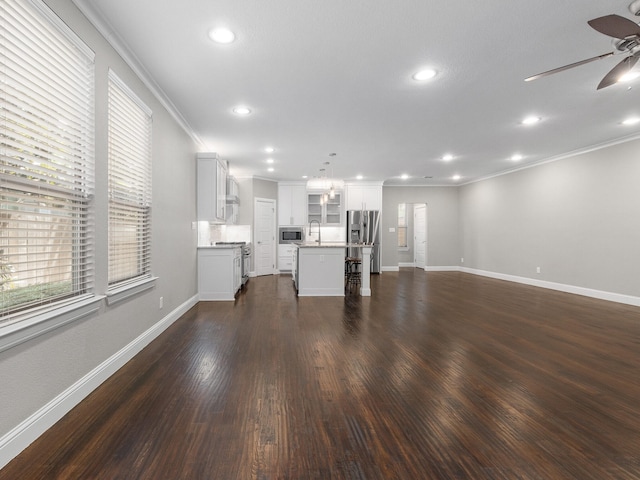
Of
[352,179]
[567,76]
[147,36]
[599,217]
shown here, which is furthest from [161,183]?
[599,217]

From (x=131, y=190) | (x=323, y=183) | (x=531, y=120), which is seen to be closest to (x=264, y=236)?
(x=323, y=183)

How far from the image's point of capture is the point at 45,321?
179 cm

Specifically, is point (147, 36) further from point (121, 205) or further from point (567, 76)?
point (567, 76)

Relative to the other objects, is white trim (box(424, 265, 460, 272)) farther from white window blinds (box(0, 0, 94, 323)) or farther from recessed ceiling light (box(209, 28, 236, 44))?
white window blinds (box(0, 0, 94, 323))

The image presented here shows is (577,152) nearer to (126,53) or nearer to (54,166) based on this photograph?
(126,53)

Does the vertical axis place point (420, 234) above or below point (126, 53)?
below

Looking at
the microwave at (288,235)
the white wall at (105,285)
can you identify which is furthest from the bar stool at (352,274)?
the white wall at (105,285)

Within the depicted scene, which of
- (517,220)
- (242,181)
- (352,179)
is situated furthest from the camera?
(352,179)

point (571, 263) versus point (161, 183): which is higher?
point (161, 183)

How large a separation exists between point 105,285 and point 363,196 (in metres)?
7.72

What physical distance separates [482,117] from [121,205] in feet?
15.0

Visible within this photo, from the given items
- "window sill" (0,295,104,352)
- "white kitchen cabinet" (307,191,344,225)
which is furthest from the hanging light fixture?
"window sill" (0,295,104,352)

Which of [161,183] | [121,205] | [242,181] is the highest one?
[242,181]

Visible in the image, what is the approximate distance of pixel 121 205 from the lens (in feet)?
9.39
